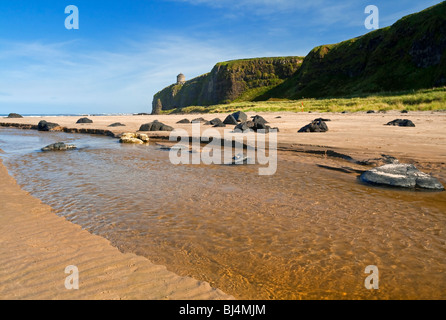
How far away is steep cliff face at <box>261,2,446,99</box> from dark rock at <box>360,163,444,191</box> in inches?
1940

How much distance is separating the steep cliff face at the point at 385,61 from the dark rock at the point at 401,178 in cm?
4928

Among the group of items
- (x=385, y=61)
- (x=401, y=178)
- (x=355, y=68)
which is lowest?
(x=401, y=178)

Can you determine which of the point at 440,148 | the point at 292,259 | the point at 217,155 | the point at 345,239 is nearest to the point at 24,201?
the point at 292,259

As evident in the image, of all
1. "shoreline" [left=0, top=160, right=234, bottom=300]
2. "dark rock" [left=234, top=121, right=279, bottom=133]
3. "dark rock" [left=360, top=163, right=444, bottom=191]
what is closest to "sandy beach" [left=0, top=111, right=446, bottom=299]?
"shoreline" [left=0, top=160, right=234, bottom=300]

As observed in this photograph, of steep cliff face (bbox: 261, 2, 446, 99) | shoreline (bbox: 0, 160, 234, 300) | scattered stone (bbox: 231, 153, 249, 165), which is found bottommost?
shoreline (bbox: 0, 160, 234, 300)

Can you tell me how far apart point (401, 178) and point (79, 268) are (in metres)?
5.76

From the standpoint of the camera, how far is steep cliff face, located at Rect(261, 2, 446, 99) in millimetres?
50269

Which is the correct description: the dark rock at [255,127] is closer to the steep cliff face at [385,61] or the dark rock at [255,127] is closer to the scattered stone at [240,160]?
the scattered stone at [240,160]

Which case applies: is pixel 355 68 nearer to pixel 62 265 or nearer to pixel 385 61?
pixel 385 61

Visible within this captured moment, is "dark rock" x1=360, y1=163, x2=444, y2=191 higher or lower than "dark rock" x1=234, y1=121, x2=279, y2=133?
below

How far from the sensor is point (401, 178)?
19.0ft

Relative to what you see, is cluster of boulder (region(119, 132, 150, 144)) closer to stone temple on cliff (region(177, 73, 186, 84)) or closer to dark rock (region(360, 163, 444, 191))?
dark rock (region(360, 163, 444, 191))

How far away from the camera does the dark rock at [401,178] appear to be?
551cm

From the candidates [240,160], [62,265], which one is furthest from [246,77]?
[62,265]
